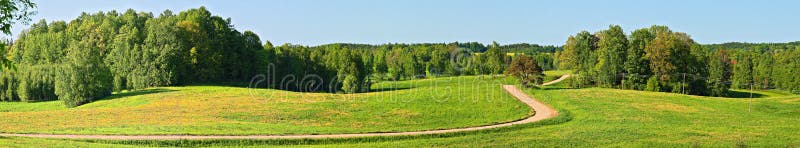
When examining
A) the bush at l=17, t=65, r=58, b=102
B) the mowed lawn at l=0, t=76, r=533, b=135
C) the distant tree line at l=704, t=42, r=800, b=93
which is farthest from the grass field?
the distant tree line at l=704, t=42, r=800, b=93

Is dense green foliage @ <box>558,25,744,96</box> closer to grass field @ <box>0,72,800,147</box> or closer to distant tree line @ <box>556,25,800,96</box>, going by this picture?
distant tree line @ <box>556,25,800,96</box>

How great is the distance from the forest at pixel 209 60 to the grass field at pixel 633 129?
1885 cm

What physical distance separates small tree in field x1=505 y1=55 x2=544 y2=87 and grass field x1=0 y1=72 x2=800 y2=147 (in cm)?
1001

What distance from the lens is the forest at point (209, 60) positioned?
242 ft

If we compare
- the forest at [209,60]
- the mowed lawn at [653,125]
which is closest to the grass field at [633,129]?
the mowed lawn at [653,125]

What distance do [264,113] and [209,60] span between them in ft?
127

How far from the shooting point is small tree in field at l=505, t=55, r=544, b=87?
70.4 m

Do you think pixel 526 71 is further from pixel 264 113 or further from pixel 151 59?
pixel 151 59

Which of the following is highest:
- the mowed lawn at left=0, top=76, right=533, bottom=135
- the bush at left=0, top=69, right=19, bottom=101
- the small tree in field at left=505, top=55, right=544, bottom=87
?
the small tree in field at left=505, top=55, right=544, bottom=87

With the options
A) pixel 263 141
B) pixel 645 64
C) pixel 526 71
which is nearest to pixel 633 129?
pixel 263 141

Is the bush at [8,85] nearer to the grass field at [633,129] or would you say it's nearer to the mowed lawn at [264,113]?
the mowed lawn at [264,113]

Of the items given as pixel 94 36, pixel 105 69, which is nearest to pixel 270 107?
pixel 105 69

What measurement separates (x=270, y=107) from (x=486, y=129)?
18.5 metres

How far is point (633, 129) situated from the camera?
4066 centimetres
